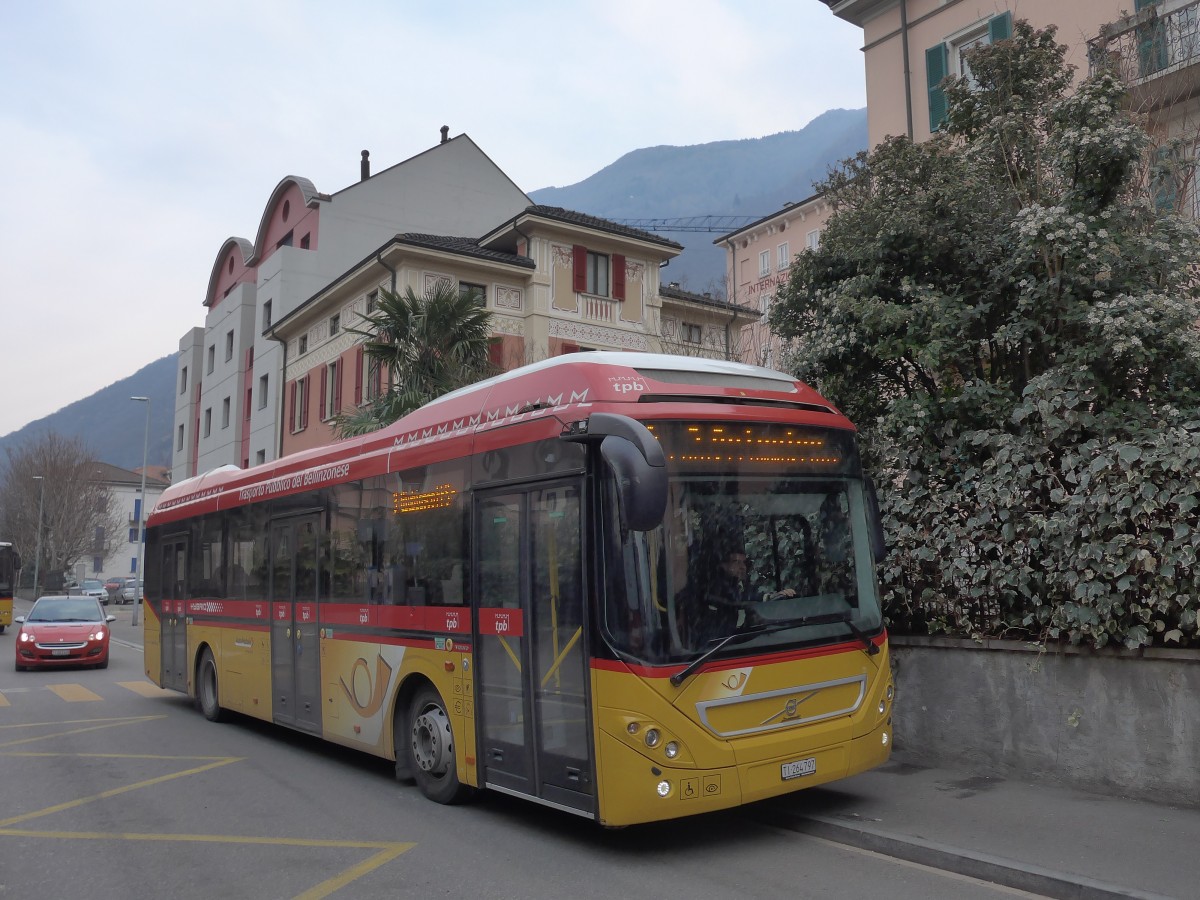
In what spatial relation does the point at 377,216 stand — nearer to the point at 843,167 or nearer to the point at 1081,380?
the point at 843,167

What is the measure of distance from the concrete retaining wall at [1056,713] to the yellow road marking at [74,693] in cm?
1271

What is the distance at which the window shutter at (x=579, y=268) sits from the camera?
102ft

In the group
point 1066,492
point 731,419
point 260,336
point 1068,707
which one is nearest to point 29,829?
point 731,419

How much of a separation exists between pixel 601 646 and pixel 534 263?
25.3 metres

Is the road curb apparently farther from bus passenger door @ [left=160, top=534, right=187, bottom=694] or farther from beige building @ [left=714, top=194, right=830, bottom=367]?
beige building @ [left=714, top=194, right=830, bottom=367]

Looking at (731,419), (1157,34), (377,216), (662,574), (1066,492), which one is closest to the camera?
(662,574)

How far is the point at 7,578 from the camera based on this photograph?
32.8 meters

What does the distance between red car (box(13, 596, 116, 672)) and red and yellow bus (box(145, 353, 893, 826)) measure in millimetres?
14296

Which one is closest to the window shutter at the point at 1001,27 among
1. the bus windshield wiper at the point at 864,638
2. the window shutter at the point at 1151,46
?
the window shutter at the point at 1151,46

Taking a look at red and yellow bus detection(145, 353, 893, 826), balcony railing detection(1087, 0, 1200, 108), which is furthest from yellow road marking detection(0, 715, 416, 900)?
balcony railing detection(1087, 0, 1200, 108)

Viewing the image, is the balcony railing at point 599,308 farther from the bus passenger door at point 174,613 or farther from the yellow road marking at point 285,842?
the yellow road marking at point 285,842

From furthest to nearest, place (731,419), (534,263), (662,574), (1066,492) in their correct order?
(534,263) → (1066,492) → (731,419) → (662,574)

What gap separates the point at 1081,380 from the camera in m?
8.34

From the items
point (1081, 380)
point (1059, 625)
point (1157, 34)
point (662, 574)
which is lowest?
point (1059, 625)
